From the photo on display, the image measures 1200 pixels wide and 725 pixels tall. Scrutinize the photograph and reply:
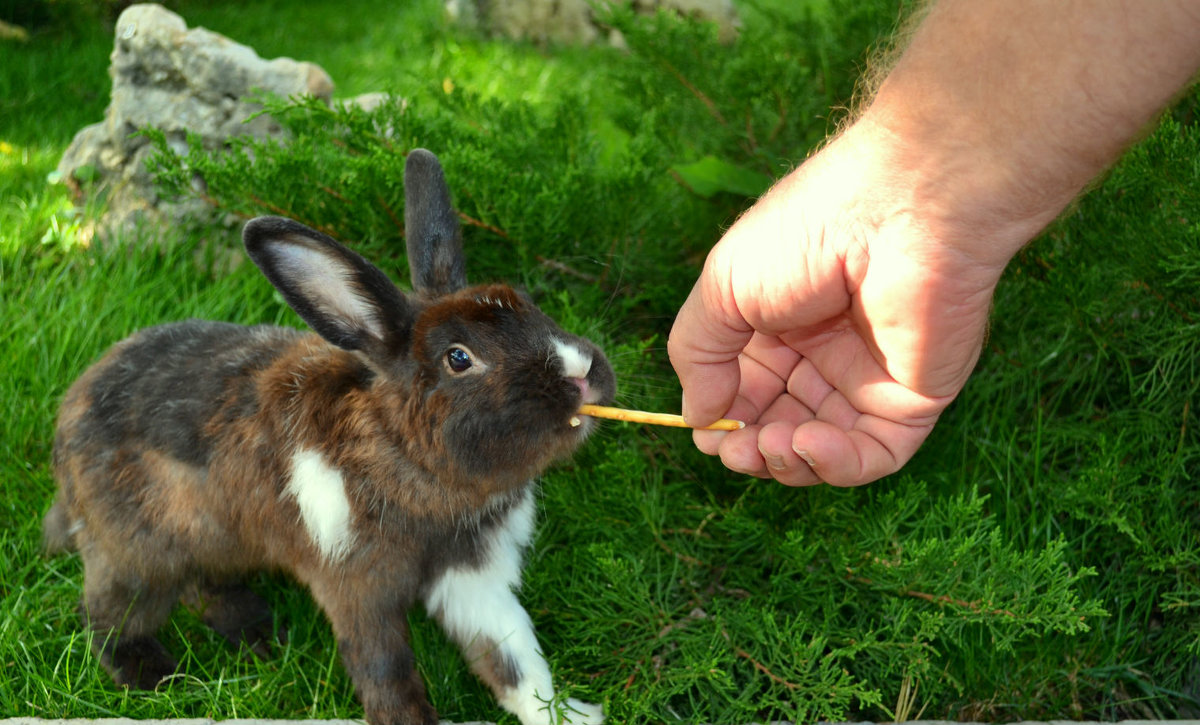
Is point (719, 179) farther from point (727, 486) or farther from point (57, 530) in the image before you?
point (57, 530)

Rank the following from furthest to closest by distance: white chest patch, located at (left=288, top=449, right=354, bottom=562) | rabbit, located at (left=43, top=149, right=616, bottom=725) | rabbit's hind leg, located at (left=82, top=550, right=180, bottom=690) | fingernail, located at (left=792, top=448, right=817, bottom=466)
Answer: rabbit's hind leg, located at (left=82, top=550, right=180, bottom=690), white chest patch, located at (left=288, top=449, right=354, bottom=562), rabbit, located at (left=43, top=149, right=616, bottom=725), fingernail, located at (left=792, top=448, right=817, bottom=466)

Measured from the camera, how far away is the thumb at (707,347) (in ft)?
7.61

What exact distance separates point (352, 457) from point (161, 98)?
8.93 feet

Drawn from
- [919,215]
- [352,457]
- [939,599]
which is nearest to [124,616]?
[352,457]

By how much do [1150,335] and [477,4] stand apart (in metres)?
5.67

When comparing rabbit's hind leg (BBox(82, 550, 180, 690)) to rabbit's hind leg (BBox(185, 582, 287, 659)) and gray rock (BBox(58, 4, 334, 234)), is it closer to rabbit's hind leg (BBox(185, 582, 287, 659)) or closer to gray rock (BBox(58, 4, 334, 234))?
rabbit's hind leg (BBox(185, 582, 287, 659))

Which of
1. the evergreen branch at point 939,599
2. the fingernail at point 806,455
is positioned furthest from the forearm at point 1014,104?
the evergreen branch at point 939,599

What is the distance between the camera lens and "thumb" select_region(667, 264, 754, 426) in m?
2.32

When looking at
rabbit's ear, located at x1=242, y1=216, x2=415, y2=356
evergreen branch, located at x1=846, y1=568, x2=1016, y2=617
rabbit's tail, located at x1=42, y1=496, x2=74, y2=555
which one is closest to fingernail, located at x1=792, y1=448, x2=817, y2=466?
evergreen branch, located at x1=846, y1=568, x2=1016, y2=617

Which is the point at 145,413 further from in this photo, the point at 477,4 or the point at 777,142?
the point at 477,4

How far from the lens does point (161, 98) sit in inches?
182

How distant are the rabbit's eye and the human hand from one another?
0.53m

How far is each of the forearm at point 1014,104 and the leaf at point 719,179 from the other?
173cm

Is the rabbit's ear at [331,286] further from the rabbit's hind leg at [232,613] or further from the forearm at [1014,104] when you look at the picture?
the forearm at [1014,104]
